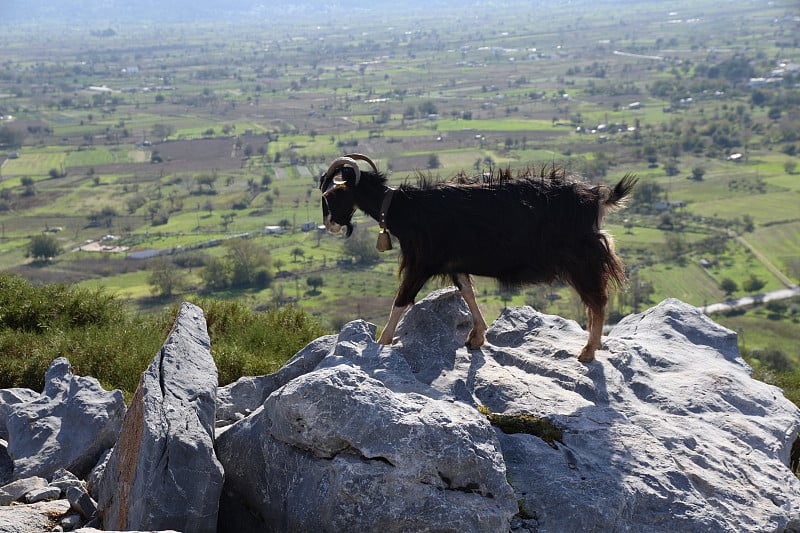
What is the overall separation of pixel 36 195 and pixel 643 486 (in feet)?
236

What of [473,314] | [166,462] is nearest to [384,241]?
[473,314]

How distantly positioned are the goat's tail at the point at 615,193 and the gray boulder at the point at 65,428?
221 inches

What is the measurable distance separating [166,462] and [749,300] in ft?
155

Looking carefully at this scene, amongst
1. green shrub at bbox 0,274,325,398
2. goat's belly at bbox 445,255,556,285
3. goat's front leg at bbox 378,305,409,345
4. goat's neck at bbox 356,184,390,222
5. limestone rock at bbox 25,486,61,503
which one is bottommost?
green shrub at bbox 0,274,325,398

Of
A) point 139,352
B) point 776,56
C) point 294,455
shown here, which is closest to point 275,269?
point 139,352

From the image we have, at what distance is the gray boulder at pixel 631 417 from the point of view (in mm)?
7195

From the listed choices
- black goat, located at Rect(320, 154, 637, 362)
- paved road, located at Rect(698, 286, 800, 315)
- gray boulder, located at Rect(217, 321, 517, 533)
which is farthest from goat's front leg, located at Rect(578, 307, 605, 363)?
paved road, located at Rect(698, 286, 800, 315)

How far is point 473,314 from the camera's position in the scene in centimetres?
983

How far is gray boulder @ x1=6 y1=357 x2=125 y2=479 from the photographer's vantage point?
26.9 feet

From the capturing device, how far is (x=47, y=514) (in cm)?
683

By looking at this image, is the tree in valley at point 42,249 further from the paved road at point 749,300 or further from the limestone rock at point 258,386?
the limestone rock at point 258,386

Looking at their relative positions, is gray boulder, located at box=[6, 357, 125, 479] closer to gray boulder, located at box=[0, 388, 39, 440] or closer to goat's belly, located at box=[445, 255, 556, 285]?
gray boulder, located at box=[0, 388, 39, 440]

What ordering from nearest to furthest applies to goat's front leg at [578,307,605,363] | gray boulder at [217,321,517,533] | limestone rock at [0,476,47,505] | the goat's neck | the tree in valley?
gray boulder at [217,321,517,533], limestone rock at [0,476,47,505], goat's front leg at [578,307,605,363], the goat's neck, the tree in valley

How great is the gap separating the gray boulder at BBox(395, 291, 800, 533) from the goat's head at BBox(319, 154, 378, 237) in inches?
55.2
